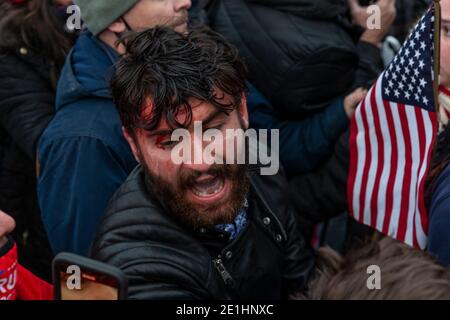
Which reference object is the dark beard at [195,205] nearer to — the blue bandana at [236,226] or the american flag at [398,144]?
the blue bandana at [236,226]

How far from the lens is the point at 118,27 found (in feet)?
9.97

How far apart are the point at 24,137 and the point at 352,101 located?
4.95 ft

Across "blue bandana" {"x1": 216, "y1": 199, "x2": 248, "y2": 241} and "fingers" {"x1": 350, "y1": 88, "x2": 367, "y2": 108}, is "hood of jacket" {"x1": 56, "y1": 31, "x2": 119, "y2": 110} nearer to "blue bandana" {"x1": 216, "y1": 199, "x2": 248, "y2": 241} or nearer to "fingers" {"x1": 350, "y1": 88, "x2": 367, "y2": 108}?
"blue bandana" {"x1": 216, "y1": 199, "x2": 248, "y2": 241}

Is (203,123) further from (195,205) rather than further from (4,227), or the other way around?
(4,227)

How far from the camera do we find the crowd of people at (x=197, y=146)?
217 centimetres

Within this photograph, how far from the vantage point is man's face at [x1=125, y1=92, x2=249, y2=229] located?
2.21 metres

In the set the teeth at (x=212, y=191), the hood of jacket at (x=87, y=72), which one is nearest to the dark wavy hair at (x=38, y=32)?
the hood of jacket at (x=87, y=72)

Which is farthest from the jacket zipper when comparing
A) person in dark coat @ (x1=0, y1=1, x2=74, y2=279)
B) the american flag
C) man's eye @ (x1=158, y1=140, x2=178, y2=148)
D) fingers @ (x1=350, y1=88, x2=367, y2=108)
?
person in dark coat @ (x1=0, y1=1, x2=74, y2=279)

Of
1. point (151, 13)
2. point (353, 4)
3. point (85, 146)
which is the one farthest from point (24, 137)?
point (353, 4)

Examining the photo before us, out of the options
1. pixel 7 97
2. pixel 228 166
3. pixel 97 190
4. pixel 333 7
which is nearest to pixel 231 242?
pixel 228 166
